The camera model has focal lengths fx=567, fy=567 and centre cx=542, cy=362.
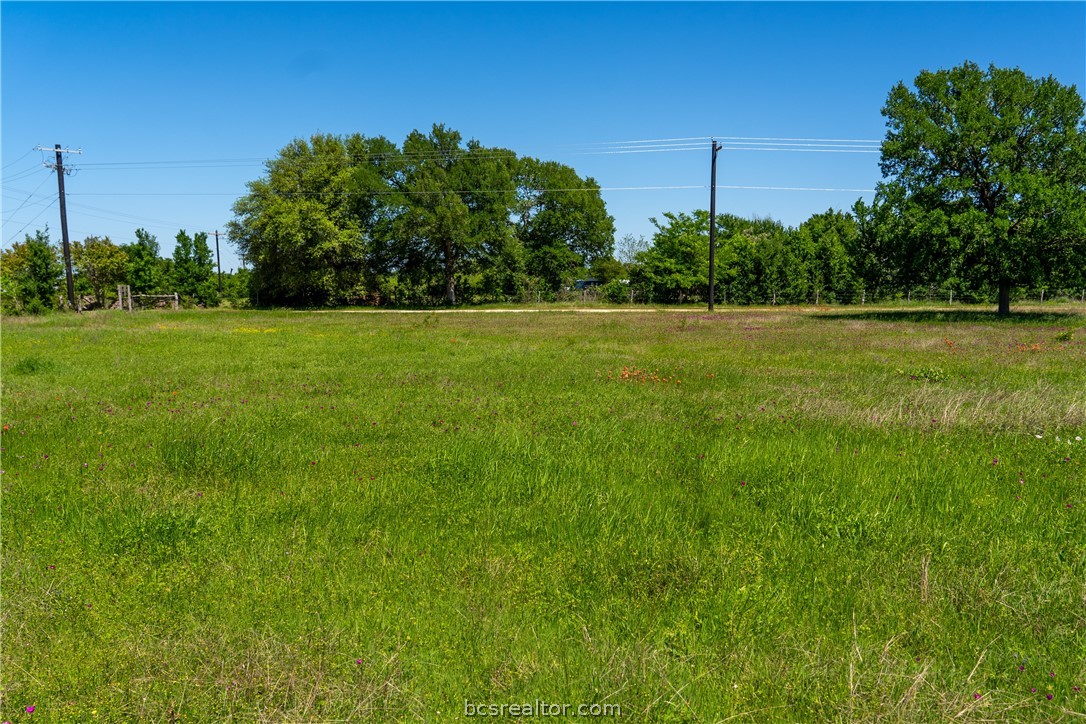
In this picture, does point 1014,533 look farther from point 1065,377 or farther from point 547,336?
point 547,336

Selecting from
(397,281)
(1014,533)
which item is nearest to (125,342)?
(1014,533)

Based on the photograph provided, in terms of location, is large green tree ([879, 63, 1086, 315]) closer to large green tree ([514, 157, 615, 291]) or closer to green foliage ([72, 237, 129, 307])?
large green tree ([514, 157, 615, 291])

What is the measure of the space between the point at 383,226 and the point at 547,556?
180ft

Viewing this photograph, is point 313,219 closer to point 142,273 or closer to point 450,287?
point 450,287

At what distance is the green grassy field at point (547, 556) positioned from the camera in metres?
3.09

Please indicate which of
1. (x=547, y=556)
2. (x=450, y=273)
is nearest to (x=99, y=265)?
(x=450, y=273)

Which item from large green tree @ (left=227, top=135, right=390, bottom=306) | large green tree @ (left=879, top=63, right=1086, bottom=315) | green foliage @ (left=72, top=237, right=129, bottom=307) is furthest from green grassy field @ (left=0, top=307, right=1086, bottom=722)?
green foliage @ (left=72, top=237, right=129, bottom=307)

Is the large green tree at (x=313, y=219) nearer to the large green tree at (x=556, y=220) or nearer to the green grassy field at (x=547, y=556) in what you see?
the large green tree at (x=556, y=220)

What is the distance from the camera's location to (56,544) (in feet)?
15.4

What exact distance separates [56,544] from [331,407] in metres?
5.02

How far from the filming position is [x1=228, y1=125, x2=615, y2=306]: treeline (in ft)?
172

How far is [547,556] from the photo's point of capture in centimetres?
460

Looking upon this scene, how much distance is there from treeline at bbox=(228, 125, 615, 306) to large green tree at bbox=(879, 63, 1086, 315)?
3434 centimetres

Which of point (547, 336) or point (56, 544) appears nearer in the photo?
point (56, 544)
